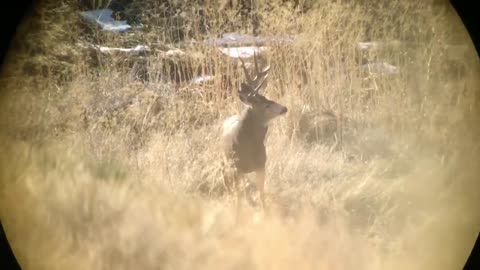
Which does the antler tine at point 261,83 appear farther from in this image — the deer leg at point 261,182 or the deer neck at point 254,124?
the deer leg at point 261,182

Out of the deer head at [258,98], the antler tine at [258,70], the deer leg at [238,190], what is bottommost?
the deer leg at [238,190]

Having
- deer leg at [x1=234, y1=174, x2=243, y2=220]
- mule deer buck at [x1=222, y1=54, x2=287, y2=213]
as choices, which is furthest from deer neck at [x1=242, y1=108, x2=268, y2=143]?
deer leg at [x1=234, y1=174, x2=243, y2=220]

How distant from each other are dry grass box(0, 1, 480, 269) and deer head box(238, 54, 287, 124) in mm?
23

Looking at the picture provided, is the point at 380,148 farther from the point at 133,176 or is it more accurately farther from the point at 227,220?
the point at 133,176

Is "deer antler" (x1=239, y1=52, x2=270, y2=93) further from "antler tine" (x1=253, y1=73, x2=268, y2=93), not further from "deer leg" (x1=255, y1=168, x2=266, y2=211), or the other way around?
"deer leg" (x1=255, y1=168, x2=266, y2=211)

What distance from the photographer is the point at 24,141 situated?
1.19m

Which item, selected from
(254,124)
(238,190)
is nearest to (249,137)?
(254,124)

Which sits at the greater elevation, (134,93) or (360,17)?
(360,17)

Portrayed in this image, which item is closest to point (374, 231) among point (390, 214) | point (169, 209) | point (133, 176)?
point (390, 214)

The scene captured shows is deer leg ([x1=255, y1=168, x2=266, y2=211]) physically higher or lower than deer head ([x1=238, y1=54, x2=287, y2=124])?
lower

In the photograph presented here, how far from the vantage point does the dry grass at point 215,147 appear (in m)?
1.17

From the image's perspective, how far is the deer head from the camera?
117cm

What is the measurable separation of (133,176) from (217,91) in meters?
0.30

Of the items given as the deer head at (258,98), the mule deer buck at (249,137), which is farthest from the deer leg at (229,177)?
the deer head at (258,98)
